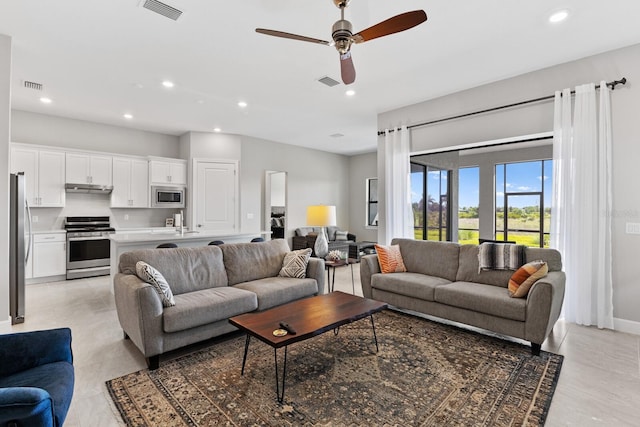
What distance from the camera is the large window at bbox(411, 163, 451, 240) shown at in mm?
5836

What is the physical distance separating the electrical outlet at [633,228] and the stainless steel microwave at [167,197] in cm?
731

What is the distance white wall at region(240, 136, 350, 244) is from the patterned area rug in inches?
190

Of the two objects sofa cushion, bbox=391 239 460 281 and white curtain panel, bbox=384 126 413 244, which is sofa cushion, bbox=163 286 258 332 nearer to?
sofa cushion, bbox=391 239 460 281

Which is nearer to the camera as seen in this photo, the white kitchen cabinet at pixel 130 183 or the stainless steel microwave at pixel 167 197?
the white kitchen cabinet at pixel 130 183

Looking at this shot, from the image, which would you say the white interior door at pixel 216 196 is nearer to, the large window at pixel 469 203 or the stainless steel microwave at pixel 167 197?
the stainless steel microwave at pixel 167 197

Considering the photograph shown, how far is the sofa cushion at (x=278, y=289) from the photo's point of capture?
332cm

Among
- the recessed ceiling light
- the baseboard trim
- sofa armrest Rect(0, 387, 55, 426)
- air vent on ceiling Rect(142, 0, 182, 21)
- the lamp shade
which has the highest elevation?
A: the recessed ceiling light

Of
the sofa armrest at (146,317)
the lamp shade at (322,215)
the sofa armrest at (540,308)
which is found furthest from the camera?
the lamp shade at (322,215)

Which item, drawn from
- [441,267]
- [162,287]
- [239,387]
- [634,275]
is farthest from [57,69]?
[634,275]

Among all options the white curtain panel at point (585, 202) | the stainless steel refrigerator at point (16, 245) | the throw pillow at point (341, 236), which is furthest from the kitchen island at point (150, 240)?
the white curtain panel at point (585, 202)

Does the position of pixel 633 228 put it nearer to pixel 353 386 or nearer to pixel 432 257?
pixel 432 257

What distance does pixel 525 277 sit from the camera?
10.1ft

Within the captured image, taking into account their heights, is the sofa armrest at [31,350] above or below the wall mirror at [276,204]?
below

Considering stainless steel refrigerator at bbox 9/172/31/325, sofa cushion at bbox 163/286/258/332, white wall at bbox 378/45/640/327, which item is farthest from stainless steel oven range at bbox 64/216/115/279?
white wall at bbox 378/45/640/327
